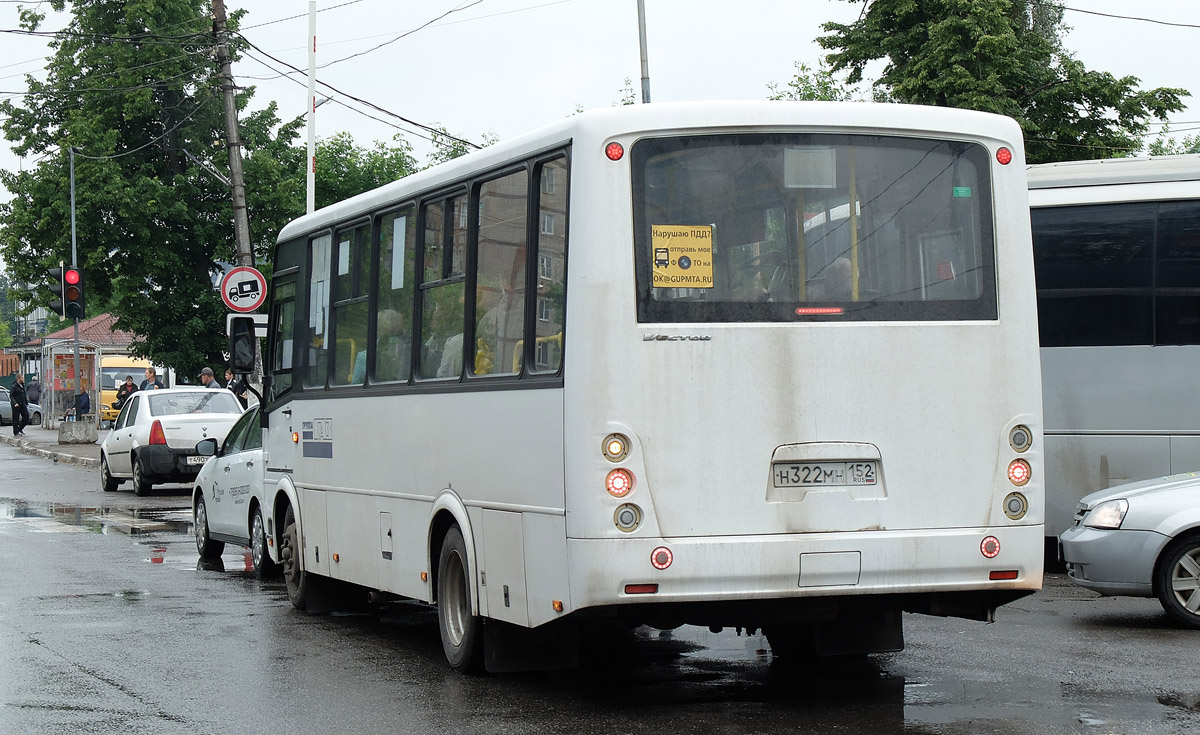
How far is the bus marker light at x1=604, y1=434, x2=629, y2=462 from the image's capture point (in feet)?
23.6

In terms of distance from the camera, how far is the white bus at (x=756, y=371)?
23.7 ft

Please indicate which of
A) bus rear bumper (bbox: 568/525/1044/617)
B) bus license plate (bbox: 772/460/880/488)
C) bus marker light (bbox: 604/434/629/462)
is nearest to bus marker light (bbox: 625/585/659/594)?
bus rear bumper (bbox: 568/525/1044/617)

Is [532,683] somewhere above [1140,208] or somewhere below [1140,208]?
below

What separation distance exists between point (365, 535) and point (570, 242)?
3559 millimetres

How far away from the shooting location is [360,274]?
10438 mm

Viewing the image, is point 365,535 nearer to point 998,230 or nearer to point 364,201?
point 364,201

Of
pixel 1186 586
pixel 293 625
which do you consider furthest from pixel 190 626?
pixel 1186 586

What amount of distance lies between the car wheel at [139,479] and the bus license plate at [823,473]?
65.2ft

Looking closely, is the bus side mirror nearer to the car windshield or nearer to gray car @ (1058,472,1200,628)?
gray car @ (1058,472,1200,628)

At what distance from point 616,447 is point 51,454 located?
3616cm

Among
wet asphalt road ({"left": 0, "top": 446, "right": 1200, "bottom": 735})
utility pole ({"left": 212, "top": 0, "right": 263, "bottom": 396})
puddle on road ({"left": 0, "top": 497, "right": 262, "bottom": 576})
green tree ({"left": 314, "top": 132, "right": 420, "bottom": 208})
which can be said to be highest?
green tree ({"left": 314, "top": 132, "right": 420, "bottom": 208})

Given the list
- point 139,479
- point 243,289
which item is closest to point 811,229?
point 243,289

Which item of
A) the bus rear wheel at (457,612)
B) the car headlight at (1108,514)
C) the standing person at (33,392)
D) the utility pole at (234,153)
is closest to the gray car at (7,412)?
the standing person at (33,392)

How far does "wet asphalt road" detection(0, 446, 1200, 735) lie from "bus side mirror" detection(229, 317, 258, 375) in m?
1.81
